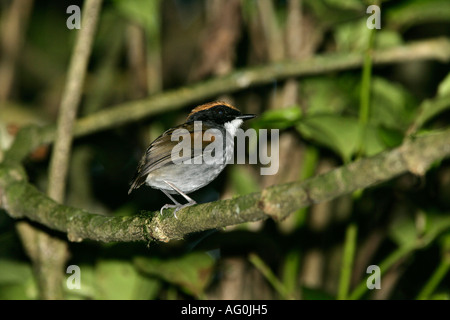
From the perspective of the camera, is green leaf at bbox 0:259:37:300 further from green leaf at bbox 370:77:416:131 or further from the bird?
green leaf at bbox 370:77:416:131

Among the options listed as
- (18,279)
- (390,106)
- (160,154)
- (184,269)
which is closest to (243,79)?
(390,106)

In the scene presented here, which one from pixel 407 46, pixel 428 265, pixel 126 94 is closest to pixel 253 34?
pixel 407 46

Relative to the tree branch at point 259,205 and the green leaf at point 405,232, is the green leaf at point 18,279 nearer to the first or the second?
the tree branch at point 259,205

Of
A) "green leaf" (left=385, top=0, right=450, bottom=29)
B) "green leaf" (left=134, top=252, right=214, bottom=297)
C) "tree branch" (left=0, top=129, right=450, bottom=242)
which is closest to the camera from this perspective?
"tree branch" (left=0, top=129, right=450, bottom=242)

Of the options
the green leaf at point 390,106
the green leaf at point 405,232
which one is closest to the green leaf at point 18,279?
the green leaf at point 405,232

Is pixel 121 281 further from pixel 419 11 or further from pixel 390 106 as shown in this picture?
pixel 419 11

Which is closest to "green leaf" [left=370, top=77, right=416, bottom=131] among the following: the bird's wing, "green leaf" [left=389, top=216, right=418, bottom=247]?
"green leaf" [left=389, top=216, right=418, bottom=247]
